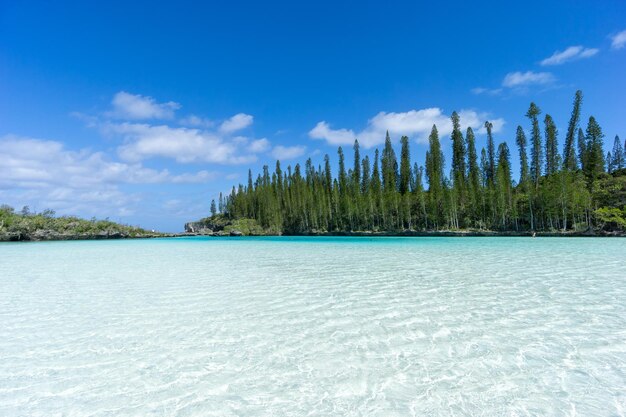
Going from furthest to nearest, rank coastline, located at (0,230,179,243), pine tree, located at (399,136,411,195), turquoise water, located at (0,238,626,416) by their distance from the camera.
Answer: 1. pine tree, located at (399,136,411,195)
2. coastline, located at (0,230,179,243)
3. turquoise water, located at (0,238,626,416)

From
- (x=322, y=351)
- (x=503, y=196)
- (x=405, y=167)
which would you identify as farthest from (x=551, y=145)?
(x=322, y=351)

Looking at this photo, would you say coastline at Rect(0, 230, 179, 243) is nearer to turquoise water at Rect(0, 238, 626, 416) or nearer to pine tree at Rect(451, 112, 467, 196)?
turquoise water at Rect(0, 238, 626, 416)

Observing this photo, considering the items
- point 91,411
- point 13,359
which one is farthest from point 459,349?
point 13,359

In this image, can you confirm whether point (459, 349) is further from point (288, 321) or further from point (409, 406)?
point (288, 321)

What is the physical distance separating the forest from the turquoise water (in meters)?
→ 46.1

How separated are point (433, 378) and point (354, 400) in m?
1.13

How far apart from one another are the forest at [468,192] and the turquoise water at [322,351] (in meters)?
46.1

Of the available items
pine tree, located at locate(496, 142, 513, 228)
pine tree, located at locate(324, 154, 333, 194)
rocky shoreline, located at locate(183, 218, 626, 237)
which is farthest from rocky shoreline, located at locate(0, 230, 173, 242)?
pine tree, located at locate(496, 142, 513, 228)

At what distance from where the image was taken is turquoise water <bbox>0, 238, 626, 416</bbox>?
11.9 feet

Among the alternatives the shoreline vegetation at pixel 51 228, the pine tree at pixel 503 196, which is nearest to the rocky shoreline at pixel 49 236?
the shoreline vegetation at pixel 51 228

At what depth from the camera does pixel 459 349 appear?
499 cm

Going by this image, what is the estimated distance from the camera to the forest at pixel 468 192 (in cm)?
4688

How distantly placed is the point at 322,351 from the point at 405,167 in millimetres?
74915

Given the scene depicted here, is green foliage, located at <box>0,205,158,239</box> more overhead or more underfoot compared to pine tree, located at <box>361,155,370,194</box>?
more underfoot
